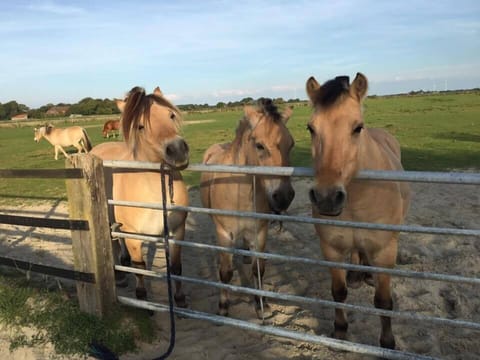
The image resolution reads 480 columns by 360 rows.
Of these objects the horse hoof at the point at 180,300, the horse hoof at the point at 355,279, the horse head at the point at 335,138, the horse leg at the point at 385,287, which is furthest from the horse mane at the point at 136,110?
the horse hoof at the point at 355,279

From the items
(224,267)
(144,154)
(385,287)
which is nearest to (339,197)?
(385,287)

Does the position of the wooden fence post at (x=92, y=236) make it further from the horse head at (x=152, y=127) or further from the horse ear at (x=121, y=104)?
the horse ear at (x=121, y=104)

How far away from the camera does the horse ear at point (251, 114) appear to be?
3.45 m

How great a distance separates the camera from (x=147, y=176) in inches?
148

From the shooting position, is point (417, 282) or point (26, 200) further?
point (26, 200)

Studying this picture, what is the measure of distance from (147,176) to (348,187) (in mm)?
1917

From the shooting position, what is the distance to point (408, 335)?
132 inches

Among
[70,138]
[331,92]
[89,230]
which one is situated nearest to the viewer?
[331,92]

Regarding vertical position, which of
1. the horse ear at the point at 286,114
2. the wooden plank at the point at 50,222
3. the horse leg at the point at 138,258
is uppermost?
the horse ear at the point at 286,114

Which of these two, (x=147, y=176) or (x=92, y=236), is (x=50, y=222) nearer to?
(x=92, y=236)

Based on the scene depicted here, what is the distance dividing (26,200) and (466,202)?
374 inches

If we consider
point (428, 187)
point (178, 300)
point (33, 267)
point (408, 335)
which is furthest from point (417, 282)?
point (428, 187)

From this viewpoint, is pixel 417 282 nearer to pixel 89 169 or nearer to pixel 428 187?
pixel 89 169

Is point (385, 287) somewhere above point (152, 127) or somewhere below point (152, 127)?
below
